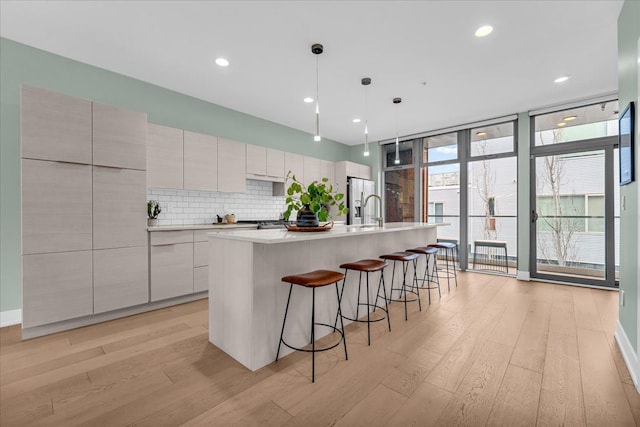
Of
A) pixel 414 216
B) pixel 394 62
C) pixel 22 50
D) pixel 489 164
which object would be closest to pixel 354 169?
pixel 414 216

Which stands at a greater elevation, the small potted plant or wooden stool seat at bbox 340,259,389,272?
the small potted plant

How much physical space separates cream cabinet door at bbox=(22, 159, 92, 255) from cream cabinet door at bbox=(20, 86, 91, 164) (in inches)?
3.9

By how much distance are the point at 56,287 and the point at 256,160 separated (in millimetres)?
2945

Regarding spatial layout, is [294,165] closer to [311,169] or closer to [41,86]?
[311,169]

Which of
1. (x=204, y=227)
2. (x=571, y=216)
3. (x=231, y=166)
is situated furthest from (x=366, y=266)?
(x=571, y=216)

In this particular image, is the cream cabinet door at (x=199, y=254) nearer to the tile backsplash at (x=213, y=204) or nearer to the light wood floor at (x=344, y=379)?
→ the tile backsplash at (x=213, y=204)

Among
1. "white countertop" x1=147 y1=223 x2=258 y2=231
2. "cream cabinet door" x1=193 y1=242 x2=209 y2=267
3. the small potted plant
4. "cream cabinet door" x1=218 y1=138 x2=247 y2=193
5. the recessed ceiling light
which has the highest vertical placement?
the recessed ceiling light

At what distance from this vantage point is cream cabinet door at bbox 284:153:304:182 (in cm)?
522

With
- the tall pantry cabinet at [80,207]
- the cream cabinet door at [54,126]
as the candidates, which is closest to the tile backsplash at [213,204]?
the tall pantry cabinet at [80,207]

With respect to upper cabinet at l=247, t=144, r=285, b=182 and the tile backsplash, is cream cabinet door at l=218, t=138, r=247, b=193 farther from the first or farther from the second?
the tile backsplash

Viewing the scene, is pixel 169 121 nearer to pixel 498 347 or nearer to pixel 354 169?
pixel 354 169

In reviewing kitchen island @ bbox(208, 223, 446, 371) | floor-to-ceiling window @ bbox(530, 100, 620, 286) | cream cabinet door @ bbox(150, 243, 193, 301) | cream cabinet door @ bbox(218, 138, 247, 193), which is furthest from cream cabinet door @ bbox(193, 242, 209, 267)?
floor-to-ceiling window @ bbox(530, 100, 620, 286)

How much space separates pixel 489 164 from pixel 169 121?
5.39 meters

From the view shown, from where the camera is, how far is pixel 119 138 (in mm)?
3072
